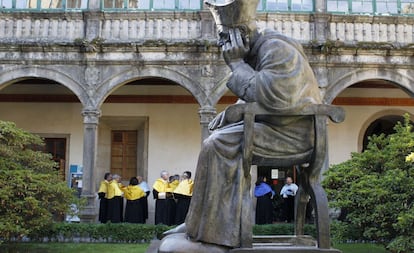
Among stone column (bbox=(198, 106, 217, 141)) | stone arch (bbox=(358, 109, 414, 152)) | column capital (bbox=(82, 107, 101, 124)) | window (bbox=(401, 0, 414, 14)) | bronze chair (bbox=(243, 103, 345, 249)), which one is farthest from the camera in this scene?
stone arch (bbox=(358, 109, 414, 152))

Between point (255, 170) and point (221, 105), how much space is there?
2.46m

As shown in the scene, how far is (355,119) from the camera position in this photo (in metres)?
17.0

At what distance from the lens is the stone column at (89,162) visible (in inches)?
514

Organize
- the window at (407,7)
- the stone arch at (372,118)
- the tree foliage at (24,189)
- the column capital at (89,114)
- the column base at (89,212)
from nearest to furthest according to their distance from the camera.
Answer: the tree foliage at (24,189)
the column base at (89,212)
the column capital at (89,114)
the window at (407,7)
the stone arch at (372,118)

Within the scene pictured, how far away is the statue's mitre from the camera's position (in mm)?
4012

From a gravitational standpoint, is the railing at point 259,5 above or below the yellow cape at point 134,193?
above

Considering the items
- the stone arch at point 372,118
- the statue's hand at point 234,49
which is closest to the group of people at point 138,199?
the stone arch at point 372,118

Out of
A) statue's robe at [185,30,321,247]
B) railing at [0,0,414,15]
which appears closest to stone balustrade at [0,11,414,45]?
railing at [0,0,414,15]

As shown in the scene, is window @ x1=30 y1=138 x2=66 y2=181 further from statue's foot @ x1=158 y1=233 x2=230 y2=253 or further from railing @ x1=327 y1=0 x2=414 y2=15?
statue's foot @ x1=158 y1=233 x2=230 y2=253

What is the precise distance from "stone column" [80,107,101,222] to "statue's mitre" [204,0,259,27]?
9.89 m

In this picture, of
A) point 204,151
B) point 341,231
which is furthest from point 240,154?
point 341,231

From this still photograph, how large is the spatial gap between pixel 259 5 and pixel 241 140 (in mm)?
11263

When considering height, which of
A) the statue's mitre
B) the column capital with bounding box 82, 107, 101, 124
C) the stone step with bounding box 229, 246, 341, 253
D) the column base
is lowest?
the column base

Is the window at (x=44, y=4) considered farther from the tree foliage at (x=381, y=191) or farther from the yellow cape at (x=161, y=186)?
the tree foliage at (x=381, y=191)
